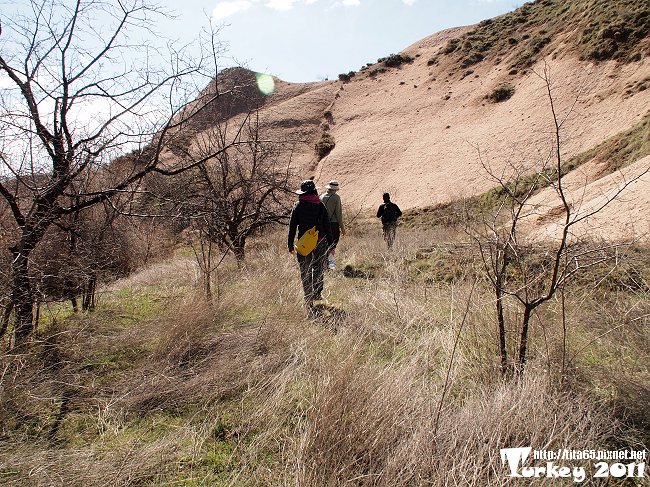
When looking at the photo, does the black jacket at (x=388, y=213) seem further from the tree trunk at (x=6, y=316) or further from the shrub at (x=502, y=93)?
the shrub at (x=502, y=93)

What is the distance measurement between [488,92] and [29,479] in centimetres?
3205

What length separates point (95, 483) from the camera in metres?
1.92

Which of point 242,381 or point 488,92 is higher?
point 488,92

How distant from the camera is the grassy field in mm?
1959

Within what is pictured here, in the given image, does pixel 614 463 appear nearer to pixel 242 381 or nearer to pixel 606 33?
pixel 242 381

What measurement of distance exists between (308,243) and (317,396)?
2.72 meters

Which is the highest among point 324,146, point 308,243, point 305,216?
point 324,146

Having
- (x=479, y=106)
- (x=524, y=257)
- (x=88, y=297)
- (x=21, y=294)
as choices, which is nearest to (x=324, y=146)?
(x=479, y=106)

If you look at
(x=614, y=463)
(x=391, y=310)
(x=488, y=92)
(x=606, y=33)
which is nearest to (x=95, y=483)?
(x=614, y=463)

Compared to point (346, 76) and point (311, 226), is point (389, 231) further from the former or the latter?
point (346, 76)

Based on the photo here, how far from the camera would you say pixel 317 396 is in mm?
2279

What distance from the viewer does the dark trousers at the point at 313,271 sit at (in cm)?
468

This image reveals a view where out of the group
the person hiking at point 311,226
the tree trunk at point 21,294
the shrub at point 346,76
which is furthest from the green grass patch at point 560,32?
the tree trunk at point 21,294

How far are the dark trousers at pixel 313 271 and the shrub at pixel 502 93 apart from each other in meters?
26.7
